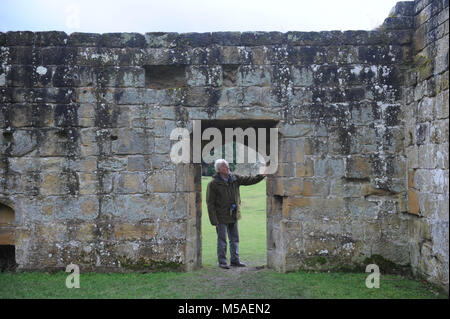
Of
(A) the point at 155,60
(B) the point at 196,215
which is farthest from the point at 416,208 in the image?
(A) the point at 155,60

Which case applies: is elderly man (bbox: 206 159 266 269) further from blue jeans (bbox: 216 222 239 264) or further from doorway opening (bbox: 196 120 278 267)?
doorway opening (bbox: 196 120 278 267)

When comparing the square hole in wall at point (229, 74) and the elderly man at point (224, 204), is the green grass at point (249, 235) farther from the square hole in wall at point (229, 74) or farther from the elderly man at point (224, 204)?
the square hole in wall at point (229, 74)

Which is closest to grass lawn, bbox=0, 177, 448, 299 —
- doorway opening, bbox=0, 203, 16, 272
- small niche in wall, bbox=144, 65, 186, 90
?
doorway opening, bbox=0, 203, 16, 272

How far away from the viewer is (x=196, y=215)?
19.3ft

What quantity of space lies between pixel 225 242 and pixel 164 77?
2589mm

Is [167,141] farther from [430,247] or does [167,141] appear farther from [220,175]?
[430,247]

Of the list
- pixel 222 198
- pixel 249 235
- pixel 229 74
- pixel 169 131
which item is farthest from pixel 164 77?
pixel 249 235

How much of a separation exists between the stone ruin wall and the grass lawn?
25 cm

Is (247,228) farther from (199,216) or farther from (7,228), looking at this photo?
(7,228)

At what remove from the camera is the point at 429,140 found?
495 cm

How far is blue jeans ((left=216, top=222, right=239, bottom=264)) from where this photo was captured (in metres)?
6.15

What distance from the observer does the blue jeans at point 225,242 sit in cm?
615

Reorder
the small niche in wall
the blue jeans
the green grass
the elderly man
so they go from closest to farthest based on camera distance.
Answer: the small niche in wall → the blue jeans → the elderly man → the green grass

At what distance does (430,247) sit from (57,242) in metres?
4.79
